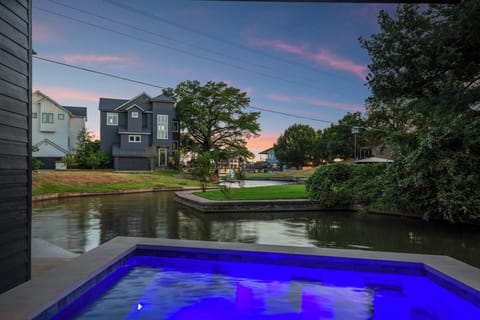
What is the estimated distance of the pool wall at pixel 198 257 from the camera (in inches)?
135

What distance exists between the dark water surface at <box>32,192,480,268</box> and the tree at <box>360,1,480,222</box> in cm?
87

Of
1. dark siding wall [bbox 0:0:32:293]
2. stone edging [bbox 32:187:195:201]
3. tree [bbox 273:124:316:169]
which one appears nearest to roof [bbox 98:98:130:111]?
stone edging [bbox 32:187:195:201]

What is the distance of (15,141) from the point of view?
3.58 meters

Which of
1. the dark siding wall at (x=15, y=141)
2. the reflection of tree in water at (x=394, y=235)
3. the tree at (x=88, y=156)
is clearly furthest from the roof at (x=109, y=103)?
the dark siding wall at (x=15, y=141)

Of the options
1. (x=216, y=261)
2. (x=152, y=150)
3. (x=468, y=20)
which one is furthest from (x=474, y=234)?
(x=152, y=150)

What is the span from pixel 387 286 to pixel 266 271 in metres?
1.87

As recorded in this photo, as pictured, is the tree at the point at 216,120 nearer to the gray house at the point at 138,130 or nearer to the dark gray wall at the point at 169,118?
the dark gray wall at the point at 169,118

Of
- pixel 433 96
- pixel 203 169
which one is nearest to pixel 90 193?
pixel 203 169

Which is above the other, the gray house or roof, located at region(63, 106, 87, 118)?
roof, located at region(63, 106, 87, 118)

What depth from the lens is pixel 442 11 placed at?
6543 mm

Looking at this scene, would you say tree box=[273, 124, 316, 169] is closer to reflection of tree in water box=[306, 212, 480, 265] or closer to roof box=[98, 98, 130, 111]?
roof box=[98, 98, 130, 111]

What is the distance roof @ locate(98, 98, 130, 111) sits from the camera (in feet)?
115

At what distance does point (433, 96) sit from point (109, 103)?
35.4 m

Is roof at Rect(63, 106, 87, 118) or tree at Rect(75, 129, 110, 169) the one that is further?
roof at Rect(63, 106, 87, 118)
